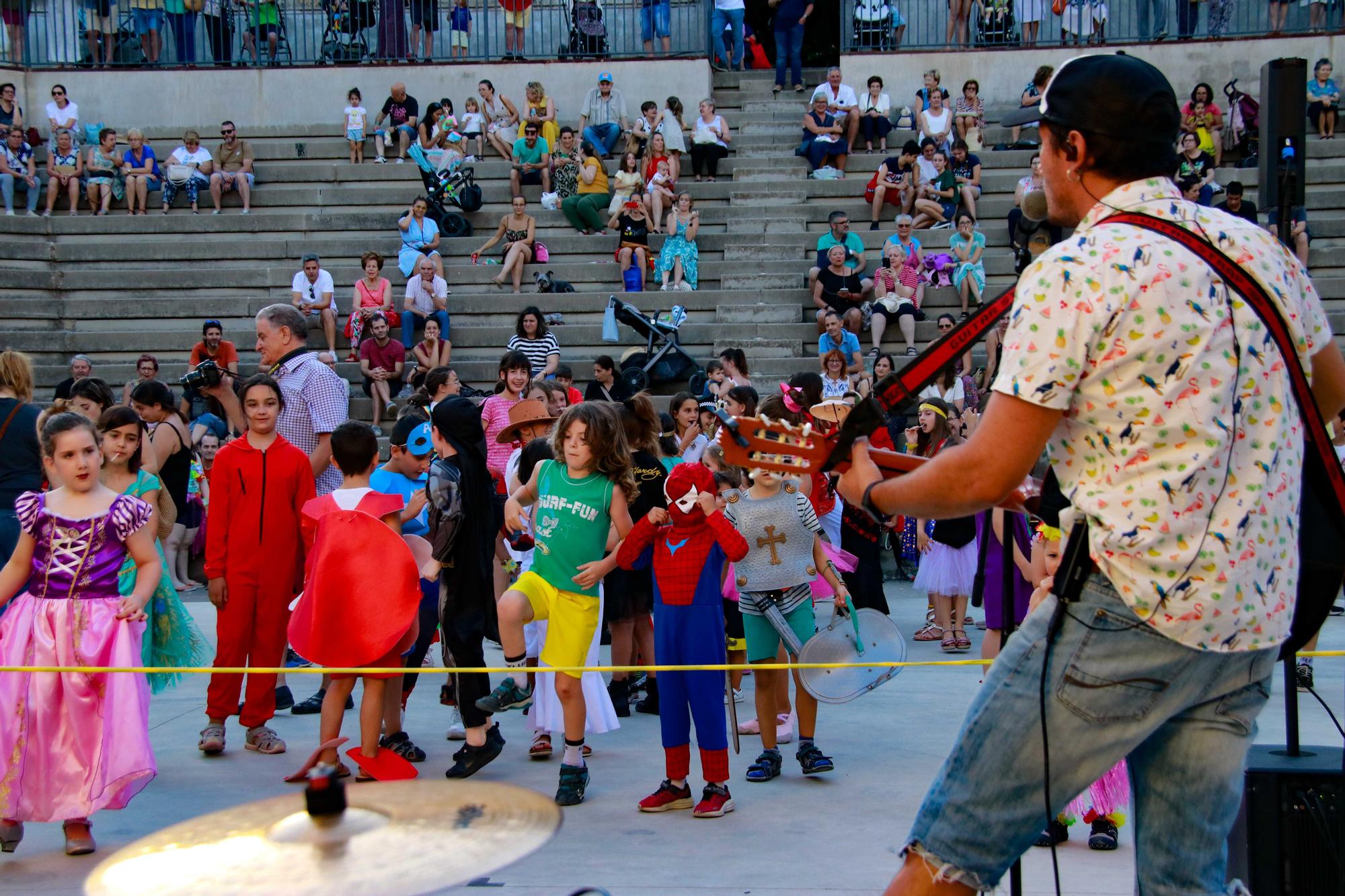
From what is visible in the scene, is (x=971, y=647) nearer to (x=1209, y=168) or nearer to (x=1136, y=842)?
(x=1136, y=842)

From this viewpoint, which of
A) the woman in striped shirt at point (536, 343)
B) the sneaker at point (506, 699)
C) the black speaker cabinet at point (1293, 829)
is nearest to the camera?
the black speaker cabinet at point (1293, 829)

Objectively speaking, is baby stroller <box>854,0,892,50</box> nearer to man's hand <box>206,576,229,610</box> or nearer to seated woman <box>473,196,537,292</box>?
seated woman <box>473,196,537,292</box>

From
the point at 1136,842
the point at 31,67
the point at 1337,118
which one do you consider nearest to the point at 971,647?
the point at 1136,842

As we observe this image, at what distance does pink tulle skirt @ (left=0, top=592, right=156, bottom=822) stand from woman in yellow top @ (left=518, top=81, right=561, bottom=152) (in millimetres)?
13876

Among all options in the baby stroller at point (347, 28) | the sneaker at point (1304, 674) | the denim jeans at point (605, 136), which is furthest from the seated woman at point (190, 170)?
the sneaker at point (1304, 674)

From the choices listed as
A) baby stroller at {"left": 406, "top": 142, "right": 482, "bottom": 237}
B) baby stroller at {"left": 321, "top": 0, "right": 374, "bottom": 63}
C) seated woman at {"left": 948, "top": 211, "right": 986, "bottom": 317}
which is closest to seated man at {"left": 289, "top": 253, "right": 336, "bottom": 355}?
baby stroller at {"left": 406, "top": 142, "right": 482, "bottom": 237}

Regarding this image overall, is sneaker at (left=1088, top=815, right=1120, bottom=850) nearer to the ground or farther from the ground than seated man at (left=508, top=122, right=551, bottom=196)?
nearer to the ground

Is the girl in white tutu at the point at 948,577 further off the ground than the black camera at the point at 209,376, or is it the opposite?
the black camera at the point at 209,376

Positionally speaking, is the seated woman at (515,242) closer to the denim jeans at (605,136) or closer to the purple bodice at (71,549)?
the denim jeans at (605,136)

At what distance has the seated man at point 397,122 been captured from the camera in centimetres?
1909

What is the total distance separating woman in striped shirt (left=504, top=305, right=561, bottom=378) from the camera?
45.2 ft

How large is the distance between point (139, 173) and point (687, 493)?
15233mm

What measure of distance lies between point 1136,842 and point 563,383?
324 inches

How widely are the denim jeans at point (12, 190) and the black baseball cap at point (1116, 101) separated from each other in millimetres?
18316
